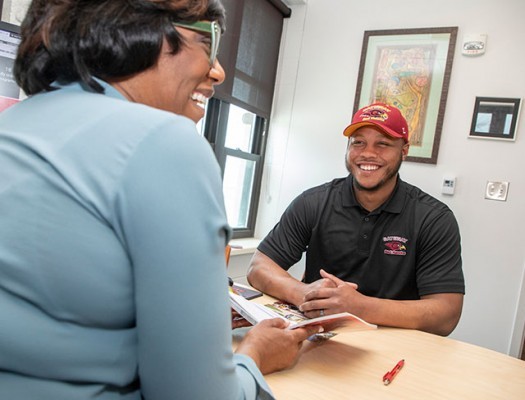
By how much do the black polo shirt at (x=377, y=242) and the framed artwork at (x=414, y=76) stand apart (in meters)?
1.24

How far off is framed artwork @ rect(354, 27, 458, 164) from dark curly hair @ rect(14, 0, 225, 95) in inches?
99.3

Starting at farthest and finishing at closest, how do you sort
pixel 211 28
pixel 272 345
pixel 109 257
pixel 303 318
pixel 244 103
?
pixel 244 103 < pixel 303 318 < pixel 272 345 < pixel 211 28 < pixel 109 257

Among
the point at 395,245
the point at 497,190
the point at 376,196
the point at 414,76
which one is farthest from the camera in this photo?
the point at 414,76

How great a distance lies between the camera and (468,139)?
8.71 feet

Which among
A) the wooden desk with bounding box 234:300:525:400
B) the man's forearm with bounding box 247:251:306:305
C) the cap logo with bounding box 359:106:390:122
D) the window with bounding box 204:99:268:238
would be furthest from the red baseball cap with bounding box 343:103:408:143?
the window with bounding box 204:99:268:238

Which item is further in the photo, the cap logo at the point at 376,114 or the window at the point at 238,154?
the window at the point at 238,154

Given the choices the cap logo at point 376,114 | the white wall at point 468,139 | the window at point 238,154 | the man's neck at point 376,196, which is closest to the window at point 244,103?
the window at point 238,154

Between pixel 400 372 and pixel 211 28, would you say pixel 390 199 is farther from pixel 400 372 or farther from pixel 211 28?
pixel 211 28

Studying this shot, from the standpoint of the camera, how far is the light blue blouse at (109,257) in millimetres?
416

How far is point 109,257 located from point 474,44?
287cm

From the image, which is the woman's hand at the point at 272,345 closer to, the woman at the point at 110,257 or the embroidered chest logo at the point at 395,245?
the woman at the point at 110,257

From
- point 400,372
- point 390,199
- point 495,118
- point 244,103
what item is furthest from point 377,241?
point 244,103

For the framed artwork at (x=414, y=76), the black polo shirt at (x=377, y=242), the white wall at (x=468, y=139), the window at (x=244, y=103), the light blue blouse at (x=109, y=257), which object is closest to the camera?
the light blue blouse at (x=109, y=257)

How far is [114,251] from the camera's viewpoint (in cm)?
42
